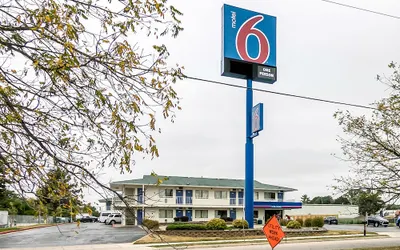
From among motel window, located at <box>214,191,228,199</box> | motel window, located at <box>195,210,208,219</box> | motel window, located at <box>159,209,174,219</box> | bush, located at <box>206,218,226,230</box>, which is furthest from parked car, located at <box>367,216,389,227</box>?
bush, located at <box>206,218,226,230</box>

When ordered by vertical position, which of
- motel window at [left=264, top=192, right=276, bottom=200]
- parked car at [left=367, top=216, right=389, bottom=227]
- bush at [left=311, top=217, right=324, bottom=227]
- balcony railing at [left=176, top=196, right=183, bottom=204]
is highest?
motel window at [left=264, top=192, right=276, bottom=200]

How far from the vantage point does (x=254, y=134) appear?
28.5 meters

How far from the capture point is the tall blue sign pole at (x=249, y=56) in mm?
27453

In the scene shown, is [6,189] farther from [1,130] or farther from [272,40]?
[272,40]

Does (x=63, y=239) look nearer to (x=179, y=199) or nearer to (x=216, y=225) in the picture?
(x=216, y=225)

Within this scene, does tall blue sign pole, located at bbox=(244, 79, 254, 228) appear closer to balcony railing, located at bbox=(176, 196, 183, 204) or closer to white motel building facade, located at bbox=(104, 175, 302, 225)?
white motel building facade, located at bbox=(104, 175, 302, 225)

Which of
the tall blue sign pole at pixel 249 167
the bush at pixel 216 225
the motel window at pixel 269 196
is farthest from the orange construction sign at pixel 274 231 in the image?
the motel window at pixel 269 196

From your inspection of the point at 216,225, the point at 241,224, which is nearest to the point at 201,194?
the point at 241,224

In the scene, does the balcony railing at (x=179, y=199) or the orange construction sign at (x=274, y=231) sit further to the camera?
the balcony railing at (x=179, y=199)

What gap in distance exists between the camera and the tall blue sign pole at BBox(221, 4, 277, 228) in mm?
27453

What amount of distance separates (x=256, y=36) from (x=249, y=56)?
160 centimetres

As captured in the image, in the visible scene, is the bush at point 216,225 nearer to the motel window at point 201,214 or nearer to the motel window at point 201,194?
the motel window at point 201,194

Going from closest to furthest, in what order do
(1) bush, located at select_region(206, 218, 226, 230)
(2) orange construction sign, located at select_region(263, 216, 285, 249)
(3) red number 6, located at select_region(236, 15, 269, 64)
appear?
(2) orange construction sign, located at select_region(263, 216, 285, 249) → (3) red number 6, located at select_region(236, 15, 269, 64) → (1) bush, located at select_region(206, 218, 226, 230)

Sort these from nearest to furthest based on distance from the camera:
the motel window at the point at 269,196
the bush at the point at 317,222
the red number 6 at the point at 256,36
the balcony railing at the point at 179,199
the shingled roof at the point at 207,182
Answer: the red number 6 at the point at 256,36
the bush at the point at 317,222
the shingled roof at the point at 207,182
the balcony railing at the point at 179,199
the motel window at the point at 269,196
